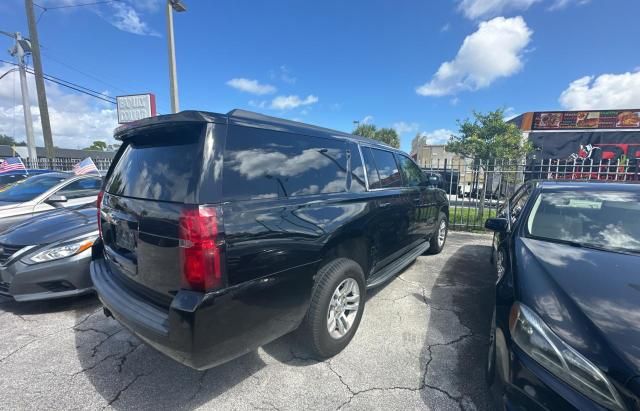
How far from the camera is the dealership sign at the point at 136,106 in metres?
11.2

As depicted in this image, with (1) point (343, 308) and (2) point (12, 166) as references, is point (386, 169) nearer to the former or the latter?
(1) point (343, 308)

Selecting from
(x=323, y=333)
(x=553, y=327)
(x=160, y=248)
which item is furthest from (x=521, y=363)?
(x=160, y=248)

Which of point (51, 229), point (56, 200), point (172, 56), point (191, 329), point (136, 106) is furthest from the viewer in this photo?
point (136, 106)

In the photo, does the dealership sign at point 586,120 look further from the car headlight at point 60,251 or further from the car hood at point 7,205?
the car hood at point 7,205

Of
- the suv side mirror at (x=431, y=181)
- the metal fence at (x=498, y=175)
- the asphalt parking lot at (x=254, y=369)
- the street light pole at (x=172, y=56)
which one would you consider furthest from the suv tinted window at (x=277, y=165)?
the street light pole at (x=172, y=56)

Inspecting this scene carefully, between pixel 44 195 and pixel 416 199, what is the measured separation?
624 centimetres

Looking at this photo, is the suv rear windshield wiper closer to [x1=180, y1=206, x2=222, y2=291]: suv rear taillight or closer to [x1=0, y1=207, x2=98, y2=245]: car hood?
[x1=180, y1=206, x2=222, y2=291]: suv rear taillight

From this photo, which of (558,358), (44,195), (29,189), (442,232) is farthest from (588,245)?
(29,189)

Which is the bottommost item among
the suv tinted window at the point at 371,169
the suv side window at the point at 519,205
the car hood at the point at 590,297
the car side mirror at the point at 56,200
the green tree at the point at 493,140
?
the car hood at the point at 590,297

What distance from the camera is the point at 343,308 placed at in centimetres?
270

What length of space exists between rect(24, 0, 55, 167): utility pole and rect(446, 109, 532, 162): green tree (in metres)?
18.4

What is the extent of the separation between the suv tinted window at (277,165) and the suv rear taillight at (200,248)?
0.63ft

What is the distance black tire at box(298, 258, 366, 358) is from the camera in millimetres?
2330

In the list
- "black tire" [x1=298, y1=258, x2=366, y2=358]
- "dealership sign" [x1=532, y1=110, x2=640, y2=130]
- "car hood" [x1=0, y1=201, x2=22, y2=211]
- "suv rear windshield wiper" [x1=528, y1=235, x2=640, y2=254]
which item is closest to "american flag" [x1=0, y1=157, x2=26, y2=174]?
"car hood" [x1=0, y1=201, x2=22, y2=211]
